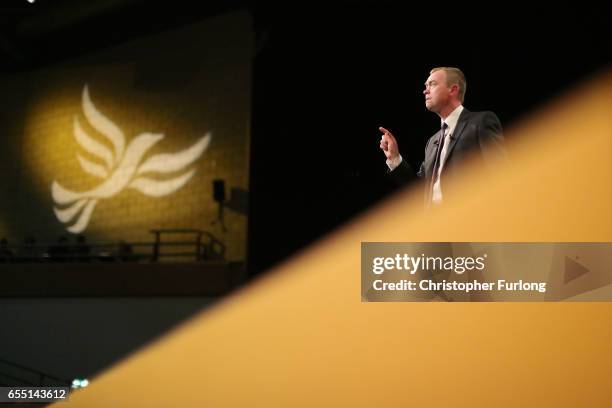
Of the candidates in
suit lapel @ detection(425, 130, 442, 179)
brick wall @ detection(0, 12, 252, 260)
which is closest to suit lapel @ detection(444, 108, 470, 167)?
suit lapel @ detection(425, 130, 442, 179)

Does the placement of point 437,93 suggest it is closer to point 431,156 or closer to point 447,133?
point 447,133

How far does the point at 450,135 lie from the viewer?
4270mm

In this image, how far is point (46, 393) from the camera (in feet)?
17.6

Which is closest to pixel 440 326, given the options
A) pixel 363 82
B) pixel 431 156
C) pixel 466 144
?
pixel 431 156

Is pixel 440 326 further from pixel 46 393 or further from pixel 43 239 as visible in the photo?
pixel 43 239

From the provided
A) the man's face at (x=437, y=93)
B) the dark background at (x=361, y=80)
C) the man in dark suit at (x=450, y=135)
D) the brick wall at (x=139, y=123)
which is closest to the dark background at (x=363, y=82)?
the dark background at (x=361, y=80)

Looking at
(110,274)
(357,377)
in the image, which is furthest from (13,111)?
(357,377)

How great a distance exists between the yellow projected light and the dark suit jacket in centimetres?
11

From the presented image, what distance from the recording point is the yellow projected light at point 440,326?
16.4 ft

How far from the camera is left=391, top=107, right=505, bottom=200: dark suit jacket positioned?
4.25 metres

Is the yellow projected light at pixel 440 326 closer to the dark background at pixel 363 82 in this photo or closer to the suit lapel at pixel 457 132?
the suit lapel at pixel 457 132

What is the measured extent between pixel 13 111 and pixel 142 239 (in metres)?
3.61

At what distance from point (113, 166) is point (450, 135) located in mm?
6798

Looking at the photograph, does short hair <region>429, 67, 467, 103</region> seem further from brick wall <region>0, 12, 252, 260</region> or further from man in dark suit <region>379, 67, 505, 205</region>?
brick wall <region>0, 12, 252, 260</region>
